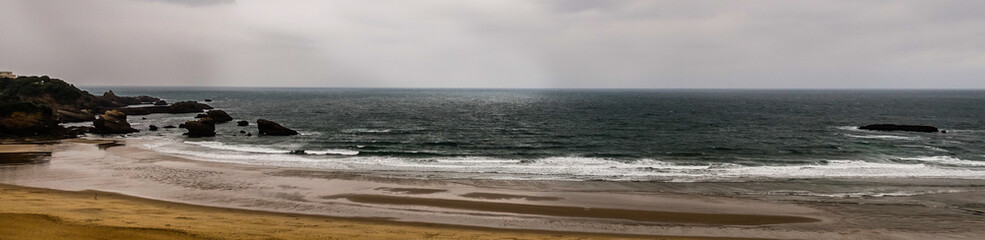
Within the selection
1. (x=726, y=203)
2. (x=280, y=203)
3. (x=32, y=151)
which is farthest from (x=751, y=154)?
(x=32, y=151)

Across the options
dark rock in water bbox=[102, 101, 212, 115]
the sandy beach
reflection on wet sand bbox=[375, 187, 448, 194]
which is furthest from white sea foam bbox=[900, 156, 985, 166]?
dark rock in water bbox=[102, 101, 212, 115]

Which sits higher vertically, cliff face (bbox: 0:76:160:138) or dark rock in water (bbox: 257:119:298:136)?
cliff face (bbox: 0:76:160:138)

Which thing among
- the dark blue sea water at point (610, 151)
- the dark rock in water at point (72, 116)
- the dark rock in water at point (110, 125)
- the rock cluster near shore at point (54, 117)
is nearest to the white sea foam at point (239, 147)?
the dark blue sea water at point (610, 151)

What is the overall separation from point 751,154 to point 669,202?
2092 centimetres

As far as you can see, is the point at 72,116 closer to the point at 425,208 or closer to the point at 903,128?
the point at 425,208

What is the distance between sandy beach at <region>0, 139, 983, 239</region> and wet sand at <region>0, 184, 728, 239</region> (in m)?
0.05

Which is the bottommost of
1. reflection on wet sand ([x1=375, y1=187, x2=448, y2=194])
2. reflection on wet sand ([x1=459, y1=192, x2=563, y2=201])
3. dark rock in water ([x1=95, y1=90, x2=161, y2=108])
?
reflection on wet sand ([x1=459, y1=192, x2=563, y2=201])

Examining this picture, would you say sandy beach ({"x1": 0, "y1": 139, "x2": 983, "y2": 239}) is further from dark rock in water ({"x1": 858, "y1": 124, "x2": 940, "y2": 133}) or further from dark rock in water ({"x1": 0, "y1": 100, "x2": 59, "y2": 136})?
dark rock in water ({"x1": 858, "y1": 124, "x2": 940, "y2": 133})

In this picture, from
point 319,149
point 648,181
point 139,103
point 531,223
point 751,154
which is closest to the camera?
point 531,223

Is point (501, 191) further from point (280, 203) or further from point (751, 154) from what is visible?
point (751, 154)

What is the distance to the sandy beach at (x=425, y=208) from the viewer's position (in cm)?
1672

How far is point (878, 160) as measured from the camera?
1447 inches

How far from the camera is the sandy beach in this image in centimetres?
1672

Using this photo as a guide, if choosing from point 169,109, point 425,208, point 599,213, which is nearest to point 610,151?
point 599,213
